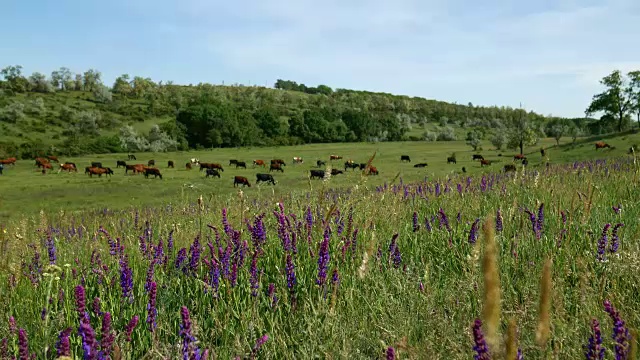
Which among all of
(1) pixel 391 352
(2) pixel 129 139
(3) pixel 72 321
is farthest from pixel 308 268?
(2) pixel 129 139

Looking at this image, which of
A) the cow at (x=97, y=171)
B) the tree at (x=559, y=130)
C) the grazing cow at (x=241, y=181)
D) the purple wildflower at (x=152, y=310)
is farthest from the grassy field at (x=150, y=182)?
the tree at (x=559, y=130)

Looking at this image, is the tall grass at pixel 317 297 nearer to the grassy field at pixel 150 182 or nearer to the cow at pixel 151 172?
the grassy field at pixel 150 182

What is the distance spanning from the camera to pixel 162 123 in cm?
9031

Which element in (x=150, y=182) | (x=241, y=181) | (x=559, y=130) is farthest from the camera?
(x=559, y=130)

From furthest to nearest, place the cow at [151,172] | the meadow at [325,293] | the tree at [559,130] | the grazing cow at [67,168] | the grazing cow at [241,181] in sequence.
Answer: the tree at [559,130], the grazing cow at [67,168], the cow at [151,172], the grazing cow at [241,181], the meadow at [325,293]

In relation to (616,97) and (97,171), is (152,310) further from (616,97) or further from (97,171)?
(616,97)

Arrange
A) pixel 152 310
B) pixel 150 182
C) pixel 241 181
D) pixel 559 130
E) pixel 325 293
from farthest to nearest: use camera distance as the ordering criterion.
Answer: pixel 559 130
pixel 150 182
pixel 241 181
pixel 325 293
pixel 152 310

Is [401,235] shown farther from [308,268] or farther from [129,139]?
[129,139]

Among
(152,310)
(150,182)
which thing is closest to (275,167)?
(150,182)

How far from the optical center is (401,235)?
5.38 meters

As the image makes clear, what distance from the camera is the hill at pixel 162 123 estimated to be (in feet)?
240

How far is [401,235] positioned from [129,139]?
249 ft

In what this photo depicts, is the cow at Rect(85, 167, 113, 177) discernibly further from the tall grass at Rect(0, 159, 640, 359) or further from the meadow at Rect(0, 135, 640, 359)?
the tall grass at Rect(0, 159, 640, 359)

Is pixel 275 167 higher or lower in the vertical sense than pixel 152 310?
lower
